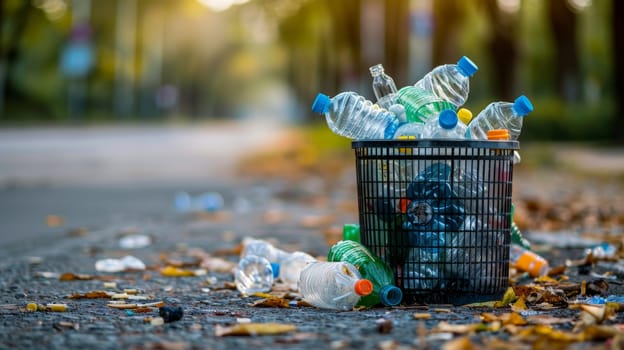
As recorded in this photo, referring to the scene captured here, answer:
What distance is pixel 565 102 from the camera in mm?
29266

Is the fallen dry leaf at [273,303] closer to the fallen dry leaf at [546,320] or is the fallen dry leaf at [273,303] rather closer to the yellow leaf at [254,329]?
the yellow leaf at [254,329]

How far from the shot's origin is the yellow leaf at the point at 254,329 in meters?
3.57

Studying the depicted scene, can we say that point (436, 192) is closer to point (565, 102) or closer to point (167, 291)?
point (167, 291)

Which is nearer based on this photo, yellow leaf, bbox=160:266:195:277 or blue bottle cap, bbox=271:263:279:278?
blue bottle cap, bbox=271:263:279:278

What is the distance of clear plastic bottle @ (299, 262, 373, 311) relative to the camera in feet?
14.0

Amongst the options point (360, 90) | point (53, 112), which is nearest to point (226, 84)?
point (53, 112)

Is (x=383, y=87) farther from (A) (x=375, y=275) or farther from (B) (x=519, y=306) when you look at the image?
(B) (x=519, y=306)

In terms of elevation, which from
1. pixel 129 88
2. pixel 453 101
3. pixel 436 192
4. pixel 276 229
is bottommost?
pixel 276 229

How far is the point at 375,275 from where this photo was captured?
434 centimetres

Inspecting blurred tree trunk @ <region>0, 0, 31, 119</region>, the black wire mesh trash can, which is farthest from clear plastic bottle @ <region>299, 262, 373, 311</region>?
blurred tree trunk @ <region>0, 0, 31, 119</region>

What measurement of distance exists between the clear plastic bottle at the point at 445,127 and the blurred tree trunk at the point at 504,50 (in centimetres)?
1791

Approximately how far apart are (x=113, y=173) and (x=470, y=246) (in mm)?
14657

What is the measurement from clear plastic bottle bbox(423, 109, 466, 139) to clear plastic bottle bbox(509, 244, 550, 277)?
1145mm

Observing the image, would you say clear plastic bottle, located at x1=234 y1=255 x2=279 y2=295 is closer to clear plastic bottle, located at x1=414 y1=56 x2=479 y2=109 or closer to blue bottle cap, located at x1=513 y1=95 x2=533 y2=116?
clear plastic bottle, located at x1=414 y1=56 x2=479 y2=109
